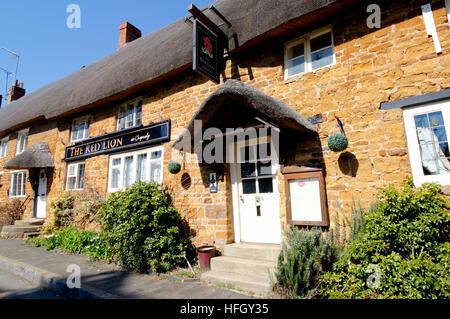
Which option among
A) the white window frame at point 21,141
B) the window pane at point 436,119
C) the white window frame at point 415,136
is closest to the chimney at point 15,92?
the white window frame at point 21,141

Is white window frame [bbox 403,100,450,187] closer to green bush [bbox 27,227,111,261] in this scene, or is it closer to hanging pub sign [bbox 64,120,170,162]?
hanging pub sign [bbox 64,120,170,162]

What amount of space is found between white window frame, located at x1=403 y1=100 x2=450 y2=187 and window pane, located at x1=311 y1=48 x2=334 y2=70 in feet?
5.51

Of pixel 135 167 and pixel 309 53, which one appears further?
pixel 135 167

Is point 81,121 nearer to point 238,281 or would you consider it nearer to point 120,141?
point 120,141

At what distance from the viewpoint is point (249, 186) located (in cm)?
555

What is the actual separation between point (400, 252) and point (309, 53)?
3.86 meters

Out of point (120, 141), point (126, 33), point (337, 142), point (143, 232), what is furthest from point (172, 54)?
point (126, 33)

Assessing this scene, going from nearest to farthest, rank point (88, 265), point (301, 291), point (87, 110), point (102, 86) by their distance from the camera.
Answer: point (301, 291) → point (88, 265) → point (102, 86) → point (87, 110)

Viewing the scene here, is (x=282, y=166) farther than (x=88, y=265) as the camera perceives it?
No

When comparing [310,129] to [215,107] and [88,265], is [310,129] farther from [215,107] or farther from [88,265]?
[88,265]

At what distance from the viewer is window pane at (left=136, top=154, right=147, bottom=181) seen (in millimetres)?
7488

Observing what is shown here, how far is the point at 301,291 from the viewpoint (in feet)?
11.6

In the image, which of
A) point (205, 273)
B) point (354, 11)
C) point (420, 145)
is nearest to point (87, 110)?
point (205, 273)

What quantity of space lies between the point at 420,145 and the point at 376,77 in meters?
1.31
